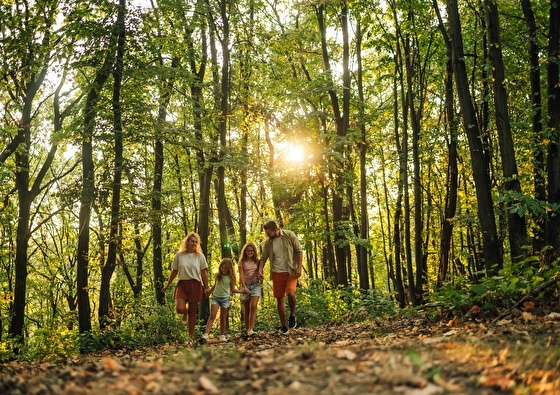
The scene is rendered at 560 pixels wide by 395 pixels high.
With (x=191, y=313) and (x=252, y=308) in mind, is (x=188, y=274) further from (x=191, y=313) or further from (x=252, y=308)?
(x=252, y=308)

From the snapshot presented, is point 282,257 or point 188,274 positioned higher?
point 282,257

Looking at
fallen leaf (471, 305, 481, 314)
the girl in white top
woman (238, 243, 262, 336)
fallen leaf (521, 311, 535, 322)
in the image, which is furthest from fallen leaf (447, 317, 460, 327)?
the girl in white top

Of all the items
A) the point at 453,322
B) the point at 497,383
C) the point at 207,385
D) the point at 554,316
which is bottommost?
the point at 453,322

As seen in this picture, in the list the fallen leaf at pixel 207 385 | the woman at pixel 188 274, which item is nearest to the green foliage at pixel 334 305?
the woman at pixel 188 274

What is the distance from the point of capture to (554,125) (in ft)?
39.2

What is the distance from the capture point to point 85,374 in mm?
4160

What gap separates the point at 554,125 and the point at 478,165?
6.39ft

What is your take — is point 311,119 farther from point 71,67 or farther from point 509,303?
point 509,303

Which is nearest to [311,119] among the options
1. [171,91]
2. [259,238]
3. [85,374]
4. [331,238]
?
[331,238]

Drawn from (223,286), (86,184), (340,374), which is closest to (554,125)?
(223,286)

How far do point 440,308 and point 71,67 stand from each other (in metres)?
10.8

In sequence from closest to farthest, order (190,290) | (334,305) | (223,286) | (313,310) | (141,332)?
1. (190,290)
2. (223,286)
3. (141,332)
4. (313,310)
5. (334,305)

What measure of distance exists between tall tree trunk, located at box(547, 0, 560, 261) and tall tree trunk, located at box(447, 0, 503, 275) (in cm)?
113

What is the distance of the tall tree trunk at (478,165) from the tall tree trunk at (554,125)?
1.13 meters
